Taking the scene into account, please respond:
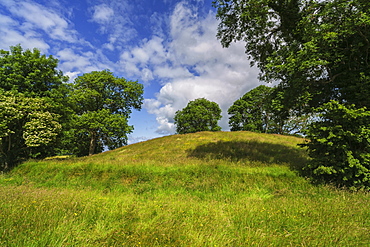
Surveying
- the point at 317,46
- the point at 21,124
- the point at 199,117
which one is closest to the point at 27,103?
the point at 21,124

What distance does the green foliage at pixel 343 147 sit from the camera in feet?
23.5

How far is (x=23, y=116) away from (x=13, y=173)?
185 inches

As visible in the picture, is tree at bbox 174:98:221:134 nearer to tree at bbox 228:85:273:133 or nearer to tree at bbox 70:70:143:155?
tree at bbox 228:85:273:133

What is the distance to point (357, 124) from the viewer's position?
7598 mm

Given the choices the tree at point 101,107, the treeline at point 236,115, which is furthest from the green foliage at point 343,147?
the treeline at point 236,115

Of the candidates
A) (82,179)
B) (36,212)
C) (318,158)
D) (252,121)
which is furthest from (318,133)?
(252,121)

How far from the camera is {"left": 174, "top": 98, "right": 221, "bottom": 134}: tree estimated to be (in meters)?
44.8

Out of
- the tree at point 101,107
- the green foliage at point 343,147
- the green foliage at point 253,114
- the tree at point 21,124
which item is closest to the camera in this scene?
the green foliage at point 343,147

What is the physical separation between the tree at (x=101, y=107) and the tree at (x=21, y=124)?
7.69 metres

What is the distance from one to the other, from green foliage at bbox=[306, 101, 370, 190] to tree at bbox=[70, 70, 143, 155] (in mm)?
22683

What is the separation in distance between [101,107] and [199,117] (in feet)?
82.4

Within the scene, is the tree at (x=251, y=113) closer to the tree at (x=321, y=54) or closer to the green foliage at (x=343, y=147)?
the tree at (x=321, y=54)

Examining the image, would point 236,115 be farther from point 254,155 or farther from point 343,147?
point 343,147

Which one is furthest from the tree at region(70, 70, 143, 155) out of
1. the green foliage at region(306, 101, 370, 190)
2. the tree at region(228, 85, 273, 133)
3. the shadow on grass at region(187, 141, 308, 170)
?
the tree at region(228, 85, 273, 133)
